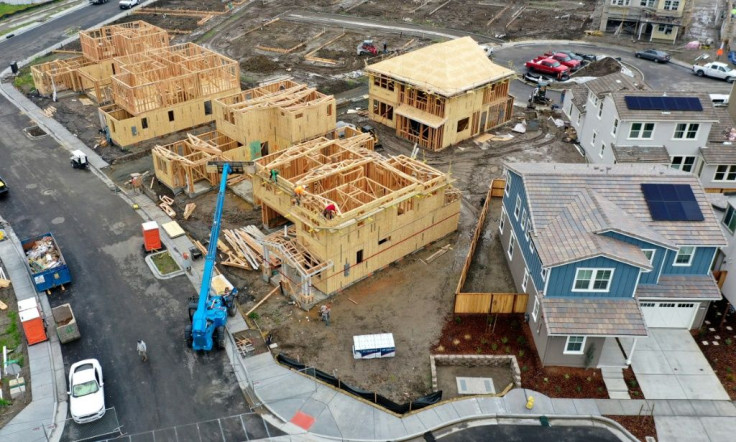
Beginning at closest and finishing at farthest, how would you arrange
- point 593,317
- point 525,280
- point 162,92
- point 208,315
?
point 593,317 → point 208,315 → point 525,280 → point 162,92

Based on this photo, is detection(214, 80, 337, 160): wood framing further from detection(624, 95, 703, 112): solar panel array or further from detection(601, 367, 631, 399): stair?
detection(601, 367, 631, 399): stair

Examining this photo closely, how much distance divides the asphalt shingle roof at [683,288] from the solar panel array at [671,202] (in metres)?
3.55

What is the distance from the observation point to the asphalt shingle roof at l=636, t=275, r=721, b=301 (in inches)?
1348

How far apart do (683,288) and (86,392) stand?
108 feet

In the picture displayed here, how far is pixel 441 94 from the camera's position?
2200 inches

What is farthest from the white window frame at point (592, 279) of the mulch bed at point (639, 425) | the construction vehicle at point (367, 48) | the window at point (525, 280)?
the construction vehicle at point (367, 48)

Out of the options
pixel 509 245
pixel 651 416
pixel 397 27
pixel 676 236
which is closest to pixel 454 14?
pixel 397 27

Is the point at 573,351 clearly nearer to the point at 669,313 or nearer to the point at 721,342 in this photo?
the point at 669,313

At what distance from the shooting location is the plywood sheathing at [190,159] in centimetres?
4872

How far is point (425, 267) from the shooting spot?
41.5m

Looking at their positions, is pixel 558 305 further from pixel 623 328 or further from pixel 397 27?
pixel 397 27

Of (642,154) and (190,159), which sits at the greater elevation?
(642,154)

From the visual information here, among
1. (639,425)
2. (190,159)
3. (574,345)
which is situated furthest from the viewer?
(190,159)

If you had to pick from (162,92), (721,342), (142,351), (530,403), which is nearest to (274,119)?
(162,92)
